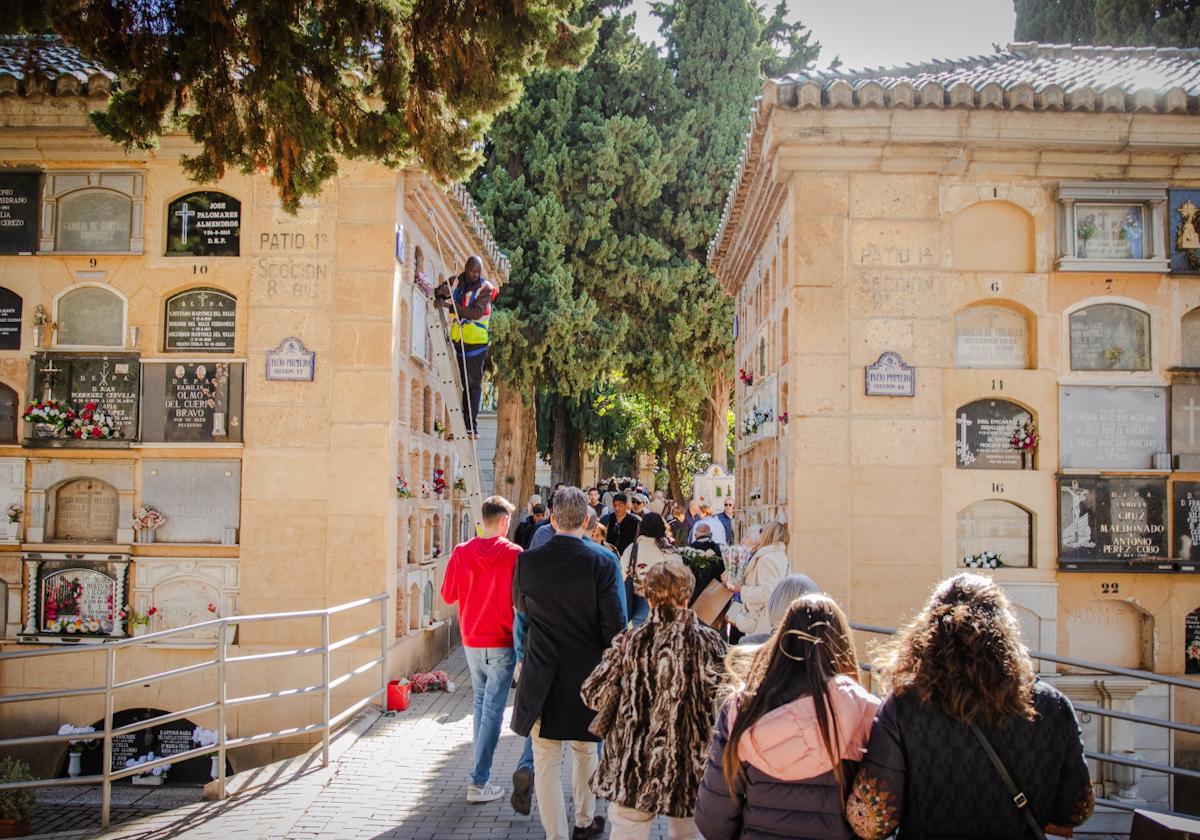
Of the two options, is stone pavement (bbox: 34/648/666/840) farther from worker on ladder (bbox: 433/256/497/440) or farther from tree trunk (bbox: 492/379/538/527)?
tree trunk (bbox: 492/379/538/527)

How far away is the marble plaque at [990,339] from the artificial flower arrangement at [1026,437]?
0.54 m

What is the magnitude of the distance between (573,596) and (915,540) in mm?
4897

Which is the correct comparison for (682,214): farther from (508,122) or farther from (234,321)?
(234,321)

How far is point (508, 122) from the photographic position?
22906 mm

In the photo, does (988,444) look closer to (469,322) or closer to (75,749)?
(469,322)

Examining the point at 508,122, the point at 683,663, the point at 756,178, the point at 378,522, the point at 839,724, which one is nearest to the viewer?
the point at 839,724

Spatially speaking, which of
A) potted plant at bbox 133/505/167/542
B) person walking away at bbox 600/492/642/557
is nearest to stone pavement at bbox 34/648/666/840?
potted plant at bbox 133/505/167/542

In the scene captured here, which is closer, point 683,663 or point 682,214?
point 683,663

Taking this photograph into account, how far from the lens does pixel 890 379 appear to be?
376 inches

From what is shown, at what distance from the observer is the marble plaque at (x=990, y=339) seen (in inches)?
385

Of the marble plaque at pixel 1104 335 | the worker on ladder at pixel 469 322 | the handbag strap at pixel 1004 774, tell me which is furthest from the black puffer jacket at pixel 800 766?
the worker on ladder at pixel 469 322

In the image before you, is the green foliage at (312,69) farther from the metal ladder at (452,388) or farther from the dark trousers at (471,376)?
the dark trousers at (471,376)

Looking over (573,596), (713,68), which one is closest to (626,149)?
(713,68)

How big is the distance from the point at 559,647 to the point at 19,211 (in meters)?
7.76
